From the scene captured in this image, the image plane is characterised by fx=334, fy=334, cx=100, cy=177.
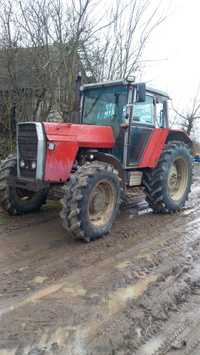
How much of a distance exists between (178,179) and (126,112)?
2.07 metres

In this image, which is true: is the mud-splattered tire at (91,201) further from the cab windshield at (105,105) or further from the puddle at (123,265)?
the cab windshield at (105,105)

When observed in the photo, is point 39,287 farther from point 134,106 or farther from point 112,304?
point 134,106

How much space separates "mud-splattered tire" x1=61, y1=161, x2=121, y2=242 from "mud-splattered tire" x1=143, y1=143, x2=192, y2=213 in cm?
120

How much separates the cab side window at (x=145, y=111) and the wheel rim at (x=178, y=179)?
108 cm

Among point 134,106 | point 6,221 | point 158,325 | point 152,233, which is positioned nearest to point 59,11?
point 134,106

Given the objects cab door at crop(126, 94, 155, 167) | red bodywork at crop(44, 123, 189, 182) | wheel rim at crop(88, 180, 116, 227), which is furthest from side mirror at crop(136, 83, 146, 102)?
wheel rim at crop(88, 180, 116, 227)

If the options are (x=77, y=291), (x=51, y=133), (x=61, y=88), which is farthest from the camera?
(x=61, y=88)

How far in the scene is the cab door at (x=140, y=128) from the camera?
5402 millimetres

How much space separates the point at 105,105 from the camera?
5559 mm

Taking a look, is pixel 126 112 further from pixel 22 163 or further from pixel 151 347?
pixel 151 347

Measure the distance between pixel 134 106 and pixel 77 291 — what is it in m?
3.16

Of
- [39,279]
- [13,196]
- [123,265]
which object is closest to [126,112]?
[13,196]

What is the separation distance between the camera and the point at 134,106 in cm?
531

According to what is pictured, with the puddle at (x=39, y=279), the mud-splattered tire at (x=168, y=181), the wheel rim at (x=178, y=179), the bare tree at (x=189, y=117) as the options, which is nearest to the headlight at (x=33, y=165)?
the puddle at (x=39, y=279)
